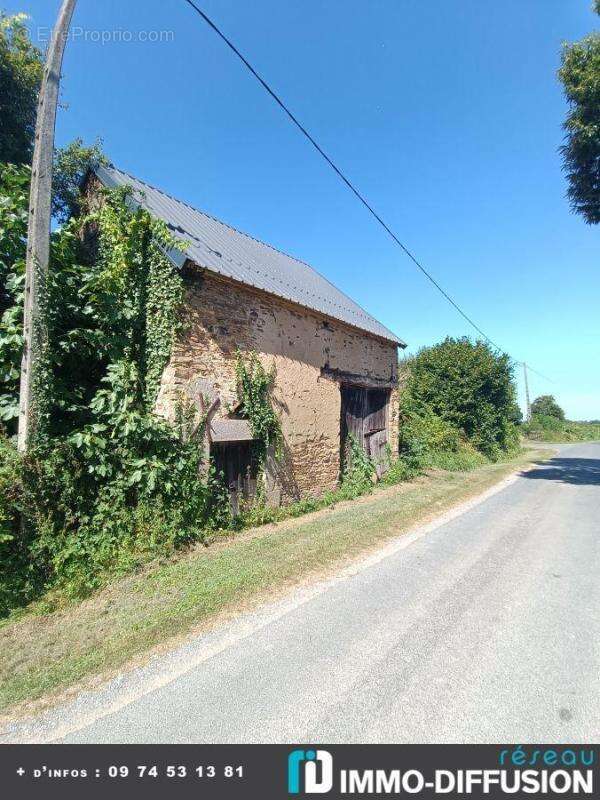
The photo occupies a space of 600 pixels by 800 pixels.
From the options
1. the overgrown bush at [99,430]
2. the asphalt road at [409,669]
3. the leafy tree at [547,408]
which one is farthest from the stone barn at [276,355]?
the leafy tree at [547,408]

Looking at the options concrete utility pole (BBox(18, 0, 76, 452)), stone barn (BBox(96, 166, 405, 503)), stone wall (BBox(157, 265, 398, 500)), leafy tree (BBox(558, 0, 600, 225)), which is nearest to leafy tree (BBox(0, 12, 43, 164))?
stone barn (BBox(96, 166, 405, 503))

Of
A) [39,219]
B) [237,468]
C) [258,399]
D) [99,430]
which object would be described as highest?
[39,219]

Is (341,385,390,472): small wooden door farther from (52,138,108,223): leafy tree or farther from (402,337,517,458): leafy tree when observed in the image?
(52,138,108,223): leafy tree

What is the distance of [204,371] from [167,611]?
3.70 m

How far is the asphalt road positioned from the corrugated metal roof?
5.42 m

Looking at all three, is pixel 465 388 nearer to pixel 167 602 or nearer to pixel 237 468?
pixel 237 468

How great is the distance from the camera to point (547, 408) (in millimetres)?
52969

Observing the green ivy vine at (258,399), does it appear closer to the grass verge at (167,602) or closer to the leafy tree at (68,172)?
the grass verge at (167,602)

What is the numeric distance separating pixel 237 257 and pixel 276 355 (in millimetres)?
2694

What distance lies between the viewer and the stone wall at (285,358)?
6.27m

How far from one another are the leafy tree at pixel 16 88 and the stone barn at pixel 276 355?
3501 mm
